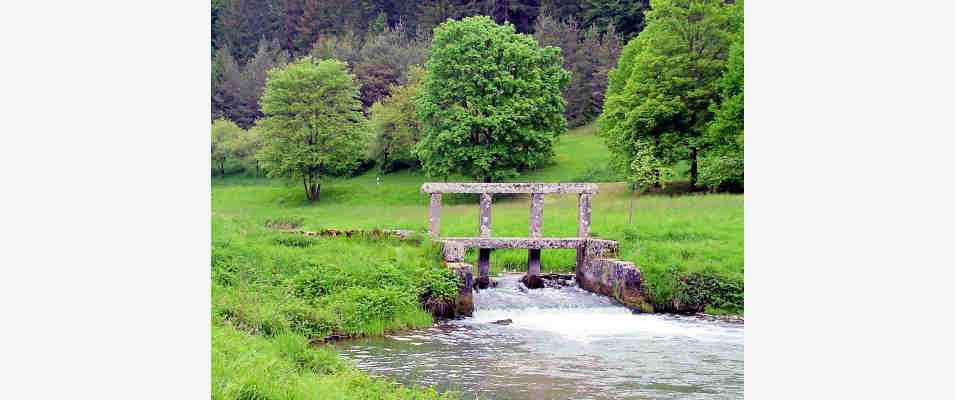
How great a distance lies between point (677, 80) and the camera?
4488 cm

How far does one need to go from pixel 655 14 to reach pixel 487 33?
1077cm

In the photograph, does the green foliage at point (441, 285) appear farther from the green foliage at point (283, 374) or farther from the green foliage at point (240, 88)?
the green foliage at point (240, 88)

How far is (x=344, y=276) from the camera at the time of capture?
22.0 m

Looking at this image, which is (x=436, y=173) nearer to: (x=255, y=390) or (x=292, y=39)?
(x=255, y=390)

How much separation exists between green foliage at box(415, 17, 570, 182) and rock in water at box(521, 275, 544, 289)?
75.4 feet

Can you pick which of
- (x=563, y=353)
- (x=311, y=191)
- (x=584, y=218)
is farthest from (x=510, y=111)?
(x=563, y=353)

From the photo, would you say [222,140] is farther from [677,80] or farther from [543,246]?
[543,246]

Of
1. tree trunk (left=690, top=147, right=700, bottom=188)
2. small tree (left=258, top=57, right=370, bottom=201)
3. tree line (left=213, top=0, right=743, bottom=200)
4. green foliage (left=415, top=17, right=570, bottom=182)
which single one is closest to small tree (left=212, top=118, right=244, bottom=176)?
tree line (left=213, top=0, right=743, bottom=200)

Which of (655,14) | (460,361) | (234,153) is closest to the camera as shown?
(460,361)

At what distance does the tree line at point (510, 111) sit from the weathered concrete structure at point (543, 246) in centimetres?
1530

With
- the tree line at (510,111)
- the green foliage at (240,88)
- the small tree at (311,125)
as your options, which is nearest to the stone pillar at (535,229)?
the tree line at (510,111)

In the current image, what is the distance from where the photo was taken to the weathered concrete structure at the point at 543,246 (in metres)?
24.6

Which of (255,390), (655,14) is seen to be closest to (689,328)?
(255,390)
